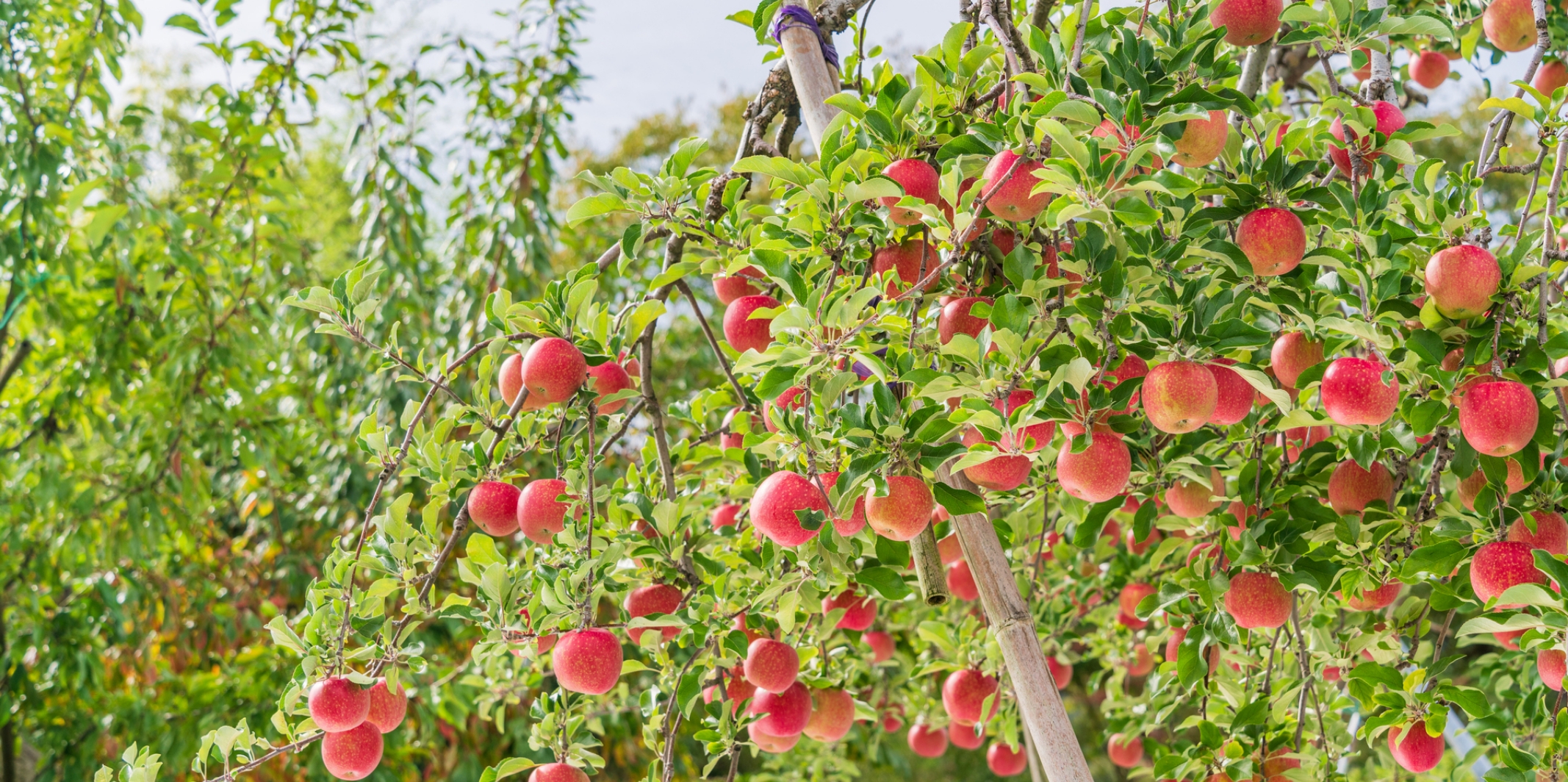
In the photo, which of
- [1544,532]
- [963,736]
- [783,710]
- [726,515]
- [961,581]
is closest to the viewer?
[1544,532]

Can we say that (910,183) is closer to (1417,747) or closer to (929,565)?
(929,565)

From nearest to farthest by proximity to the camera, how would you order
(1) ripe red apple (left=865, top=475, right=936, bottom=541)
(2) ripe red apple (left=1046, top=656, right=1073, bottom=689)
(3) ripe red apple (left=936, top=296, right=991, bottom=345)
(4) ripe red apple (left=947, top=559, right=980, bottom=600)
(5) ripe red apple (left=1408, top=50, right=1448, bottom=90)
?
(1) ripe red apple (left=865, top=475, right=936, bottom=541), (3) ripe red apple (left=936, top=296, right=991, bottom=345), (4) ripe red apple (left=947, top=559, right=980, bottom=600), (2) ripe red apple (left=1046, top=656, right=1073, bottom=689), (5) ripe red apple (left=1408, top=50, right=1448, bottom=90)

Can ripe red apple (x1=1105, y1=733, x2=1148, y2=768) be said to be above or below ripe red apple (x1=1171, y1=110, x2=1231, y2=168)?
below

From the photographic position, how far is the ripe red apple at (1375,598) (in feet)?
3.12

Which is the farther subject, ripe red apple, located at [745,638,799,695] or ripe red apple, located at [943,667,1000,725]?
ripe red apple, located at [943,667,1000,725]

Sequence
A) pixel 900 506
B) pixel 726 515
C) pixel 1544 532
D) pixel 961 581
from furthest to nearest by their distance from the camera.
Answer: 1. pixel 961 581
2. pixel 726 515
3. pixel 1544 532
4. pixel 900 506

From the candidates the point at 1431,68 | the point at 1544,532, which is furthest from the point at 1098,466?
the point at 1431,68

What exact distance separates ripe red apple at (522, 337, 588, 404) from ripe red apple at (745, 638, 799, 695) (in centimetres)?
30

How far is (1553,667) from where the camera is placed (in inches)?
31.8

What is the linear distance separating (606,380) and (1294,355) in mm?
580

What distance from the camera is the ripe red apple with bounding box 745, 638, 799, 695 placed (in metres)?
0.98

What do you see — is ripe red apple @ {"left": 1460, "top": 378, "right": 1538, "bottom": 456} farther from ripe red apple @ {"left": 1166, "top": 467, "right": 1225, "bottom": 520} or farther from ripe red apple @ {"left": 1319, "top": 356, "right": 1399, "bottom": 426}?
ripe red apple @ {"left": 1166, "top": 467, "right": 1225, "bottom": 520}

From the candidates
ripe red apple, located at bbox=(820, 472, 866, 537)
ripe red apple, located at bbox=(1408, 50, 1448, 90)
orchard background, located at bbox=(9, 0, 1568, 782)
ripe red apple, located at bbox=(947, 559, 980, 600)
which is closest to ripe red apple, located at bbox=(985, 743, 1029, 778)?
orchard background, located at bbox=(9, 0, 1568, 782)

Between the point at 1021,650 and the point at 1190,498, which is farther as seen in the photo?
the point at 1190,498
